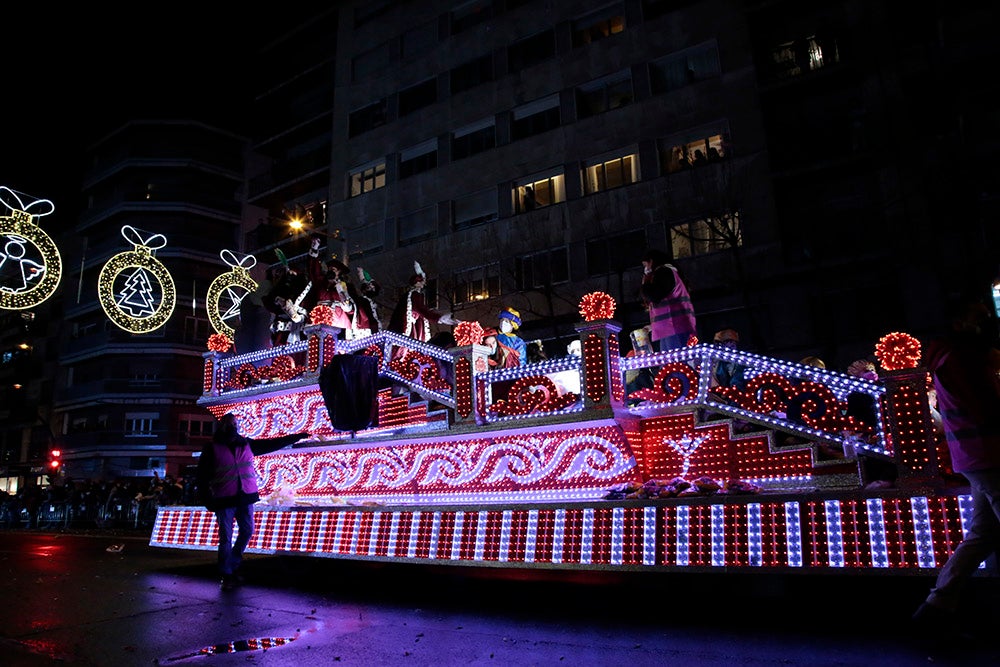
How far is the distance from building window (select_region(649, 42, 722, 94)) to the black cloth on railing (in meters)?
20.9

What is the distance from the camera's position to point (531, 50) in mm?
31422

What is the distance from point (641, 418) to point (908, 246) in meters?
18.4

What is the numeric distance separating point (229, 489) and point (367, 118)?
31.1 meters

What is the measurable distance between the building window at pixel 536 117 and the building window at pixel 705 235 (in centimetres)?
783

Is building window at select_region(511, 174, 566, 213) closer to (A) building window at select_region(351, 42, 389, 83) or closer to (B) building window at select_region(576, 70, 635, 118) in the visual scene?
(B) building window at select_region(576, 70, 635, 118)

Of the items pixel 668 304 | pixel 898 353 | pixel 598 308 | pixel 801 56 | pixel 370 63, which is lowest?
pixel 898 353

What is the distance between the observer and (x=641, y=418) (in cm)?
891

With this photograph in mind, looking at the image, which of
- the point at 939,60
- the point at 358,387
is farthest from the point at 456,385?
the point at 939,60

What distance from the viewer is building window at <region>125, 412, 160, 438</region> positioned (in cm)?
4578

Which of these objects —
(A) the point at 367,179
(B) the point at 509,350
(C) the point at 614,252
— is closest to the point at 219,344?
(B) the point at 509,350

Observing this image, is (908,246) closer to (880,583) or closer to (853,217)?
(853,217)

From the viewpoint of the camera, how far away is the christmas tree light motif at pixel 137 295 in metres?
15.8

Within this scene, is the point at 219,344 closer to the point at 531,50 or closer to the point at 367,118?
the point at 531,50

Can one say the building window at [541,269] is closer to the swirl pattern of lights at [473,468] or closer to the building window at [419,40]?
the building window at [419,40]
